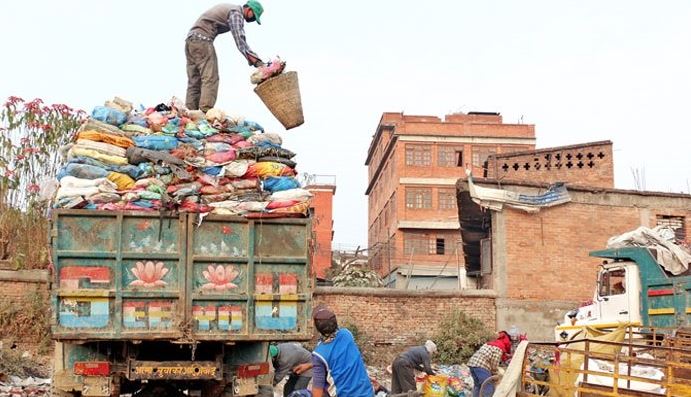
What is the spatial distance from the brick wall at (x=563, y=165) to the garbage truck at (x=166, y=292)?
20.5 meters

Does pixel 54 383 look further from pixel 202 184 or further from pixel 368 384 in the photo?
pixel 368 384

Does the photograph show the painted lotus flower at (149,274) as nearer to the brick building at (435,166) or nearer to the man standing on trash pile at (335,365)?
the man standing on trash pile at (335,365)

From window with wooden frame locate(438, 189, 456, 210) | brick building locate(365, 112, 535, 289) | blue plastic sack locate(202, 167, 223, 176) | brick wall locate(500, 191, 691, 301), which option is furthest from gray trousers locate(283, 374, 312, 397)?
window with wooden frame locate(438, 189, 456, 210)

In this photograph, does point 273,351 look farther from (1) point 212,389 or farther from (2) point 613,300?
(2) point 613,300

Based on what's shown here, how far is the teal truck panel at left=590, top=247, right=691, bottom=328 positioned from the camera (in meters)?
12.9

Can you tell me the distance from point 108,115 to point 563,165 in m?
21.8

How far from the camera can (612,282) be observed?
14219 millimetres

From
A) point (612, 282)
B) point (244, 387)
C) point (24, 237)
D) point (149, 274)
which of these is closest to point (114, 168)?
point (149, 274)

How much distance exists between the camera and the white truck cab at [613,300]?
13.6 metres

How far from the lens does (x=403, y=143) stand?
48.9 m

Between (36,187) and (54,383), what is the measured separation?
9.94 meters

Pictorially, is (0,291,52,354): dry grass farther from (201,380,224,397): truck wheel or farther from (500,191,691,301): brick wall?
(500,191,691,301): brick wall

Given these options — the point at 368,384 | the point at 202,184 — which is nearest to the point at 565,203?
the point at 202,184

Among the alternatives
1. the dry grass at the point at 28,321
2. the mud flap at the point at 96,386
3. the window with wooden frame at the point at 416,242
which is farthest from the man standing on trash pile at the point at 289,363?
the window with wooden frame at the point at 416,242
